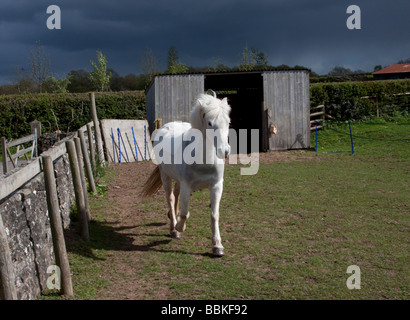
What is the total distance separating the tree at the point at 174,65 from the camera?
34444mm

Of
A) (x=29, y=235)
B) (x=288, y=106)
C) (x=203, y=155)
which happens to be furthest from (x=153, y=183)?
(x=288, y=106)

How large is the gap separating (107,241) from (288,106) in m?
12.1

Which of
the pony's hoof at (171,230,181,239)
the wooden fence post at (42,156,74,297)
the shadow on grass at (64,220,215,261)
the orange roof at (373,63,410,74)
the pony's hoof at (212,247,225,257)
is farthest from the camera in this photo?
the orange roof at (373,63,410,74)

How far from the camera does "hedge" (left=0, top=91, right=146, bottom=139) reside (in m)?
19.8

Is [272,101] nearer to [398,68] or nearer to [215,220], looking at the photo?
[215,220]

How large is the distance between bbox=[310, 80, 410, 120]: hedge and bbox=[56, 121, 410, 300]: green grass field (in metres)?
11.7

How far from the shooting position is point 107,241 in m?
5.65

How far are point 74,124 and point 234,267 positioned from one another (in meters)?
17.2

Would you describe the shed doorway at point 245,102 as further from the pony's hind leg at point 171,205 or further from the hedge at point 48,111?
the pony's hind leg at point 171,205

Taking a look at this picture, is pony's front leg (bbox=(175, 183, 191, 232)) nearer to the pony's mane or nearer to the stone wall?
the pony's mane

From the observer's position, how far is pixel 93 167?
377 inches

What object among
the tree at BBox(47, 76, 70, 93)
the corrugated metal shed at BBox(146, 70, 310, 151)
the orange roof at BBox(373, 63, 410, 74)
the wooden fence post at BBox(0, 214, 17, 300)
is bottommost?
the wooden fence post at BBox(0, 214, 17, 300)

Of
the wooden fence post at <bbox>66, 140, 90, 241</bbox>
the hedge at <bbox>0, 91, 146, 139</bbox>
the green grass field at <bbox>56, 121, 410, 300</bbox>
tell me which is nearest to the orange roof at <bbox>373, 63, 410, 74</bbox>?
the hedge at <bbox>0, 91, 146, 139</bbox>
